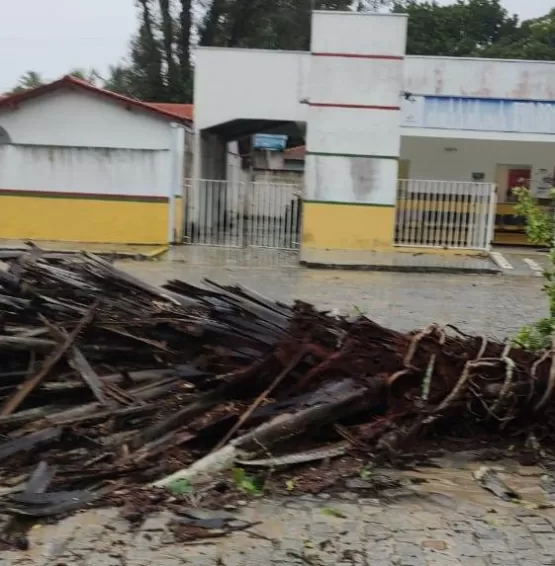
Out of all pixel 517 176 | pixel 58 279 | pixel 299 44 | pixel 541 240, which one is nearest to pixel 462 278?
pixel 517 176

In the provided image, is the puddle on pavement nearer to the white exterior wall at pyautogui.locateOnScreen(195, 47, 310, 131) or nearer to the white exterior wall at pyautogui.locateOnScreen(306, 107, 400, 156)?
the white exterior wall at pyautogui.locateOnScreen(306, 107, 400, 156)

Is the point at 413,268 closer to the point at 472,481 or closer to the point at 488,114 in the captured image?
the point at 488,114

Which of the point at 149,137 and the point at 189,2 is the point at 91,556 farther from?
the point at 189,2

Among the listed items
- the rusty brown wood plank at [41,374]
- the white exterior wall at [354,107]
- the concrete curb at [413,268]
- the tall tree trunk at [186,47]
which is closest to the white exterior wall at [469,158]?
the white exterior wall at [354,107]

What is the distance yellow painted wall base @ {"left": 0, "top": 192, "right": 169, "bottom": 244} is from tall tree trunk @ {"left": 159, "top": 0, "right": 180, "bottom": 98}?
19092 millimetres

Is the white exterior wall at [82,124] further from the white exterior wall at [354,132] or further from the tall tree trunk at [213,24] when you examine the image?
the tall tree trunk at [213,24]

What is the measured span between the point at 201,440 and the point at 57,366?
1.09 meters

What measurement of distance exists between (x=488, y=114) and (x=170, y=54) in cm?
2199

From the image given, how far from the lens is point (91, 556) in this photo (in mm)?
3697

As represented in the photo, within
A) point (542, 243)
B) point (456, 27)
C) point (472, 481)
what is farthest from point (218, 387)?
point (456, 27)

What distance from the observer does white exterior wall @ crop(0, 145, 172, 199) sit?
64.8ft

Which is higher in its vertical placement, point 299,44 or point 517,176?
point 299,44

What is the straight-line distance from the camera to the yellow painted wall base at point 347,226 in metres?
19.4

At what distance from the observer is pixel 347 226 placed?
1945 cm
